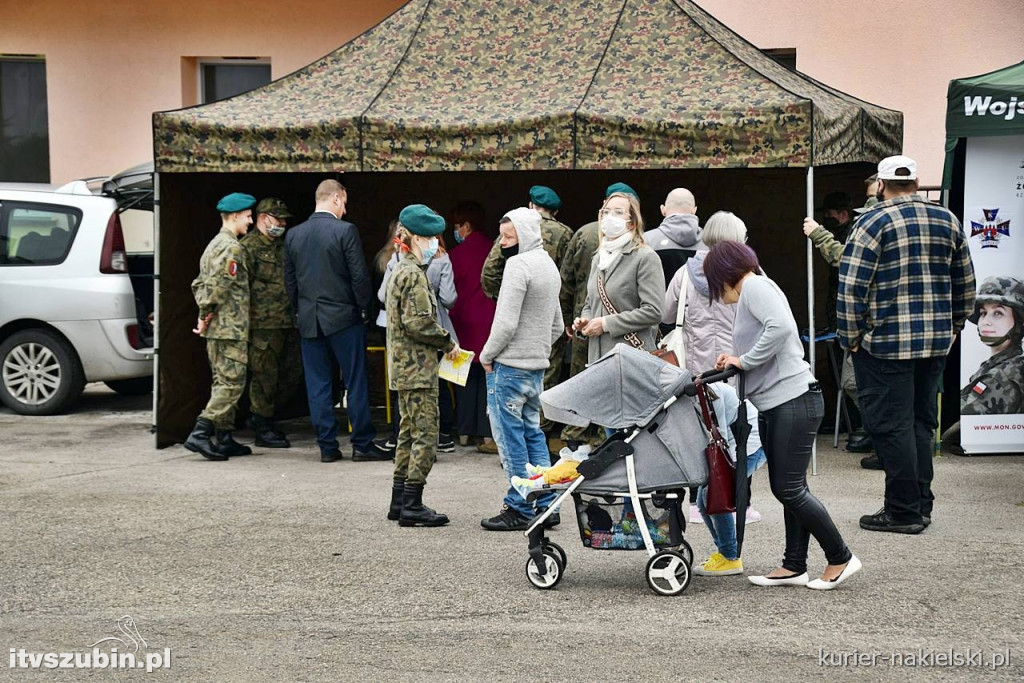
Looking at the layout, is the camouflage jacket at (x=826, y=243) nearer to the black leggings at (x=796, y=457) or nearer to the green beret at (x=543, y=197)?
→ the green beret at (x=543, y=197)

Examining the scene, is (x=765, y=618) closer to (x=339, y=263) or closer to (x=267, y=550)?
Answer: (x=267, y=550)

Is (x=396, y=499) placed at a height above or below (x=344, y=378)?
below

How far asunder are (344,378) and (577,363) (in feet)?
A: 5.49

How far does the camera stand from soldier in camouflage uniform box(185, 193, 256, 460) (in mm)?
9523

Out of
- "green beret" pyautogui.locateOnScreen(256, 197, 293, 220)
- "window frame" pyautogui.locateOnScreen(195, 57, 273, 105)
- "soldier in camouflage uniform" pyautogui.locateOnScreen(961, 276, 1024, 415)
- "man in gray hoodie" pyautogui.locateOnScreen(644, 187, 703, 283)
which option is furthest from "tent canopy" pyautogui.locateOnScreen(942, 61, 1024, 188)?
"window frame" pyautogui.locateOnScreen(195, 57, 273, 105)

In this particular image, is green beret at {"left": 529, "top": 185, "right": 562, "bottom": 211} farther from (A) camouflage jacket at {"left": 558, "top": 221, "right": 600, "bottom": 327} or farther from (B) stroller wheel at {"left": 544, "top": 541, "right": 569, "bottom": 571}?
(B) stroller wheel at {"left": 544, "top": 541, "right": 569, "bottom": 571}

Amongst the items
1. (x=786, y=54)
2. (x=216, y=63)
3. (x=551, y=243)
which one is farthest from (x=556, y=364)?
(x=216, y=63)

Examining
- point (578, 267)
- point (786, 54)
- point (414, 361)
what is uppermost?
point (786, 54)

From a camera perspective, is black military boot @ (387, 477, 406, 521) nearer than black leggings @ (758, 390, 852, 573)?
No

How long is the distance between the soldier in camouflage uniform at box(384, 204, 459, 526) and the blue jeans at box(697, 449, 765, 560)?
172cm

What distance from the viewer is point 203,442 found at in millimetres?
9625

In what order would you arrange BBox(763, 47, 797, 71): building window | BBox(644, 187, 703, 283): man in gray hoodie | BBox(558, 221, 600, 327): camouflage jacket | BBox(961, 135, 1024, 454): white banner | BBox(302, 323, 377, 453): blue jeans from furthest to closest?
BBox(763, 47, 797, 71): building window
BBox(302, 323, 377, 453): blue jeans
BBox(961, 135, 1024, 454): white banner
BBox(558, 221, 600, 327): camouflage jacket
BBox(644, 187, 703, 283): man in gray hoodie

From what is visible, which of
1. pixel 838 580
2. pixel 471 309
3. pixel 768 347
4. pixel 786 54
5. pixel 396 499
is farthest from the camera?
pixel 786 54

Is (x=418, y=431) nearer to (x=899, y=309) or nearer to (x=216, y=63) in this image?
(x=899, y=309)
